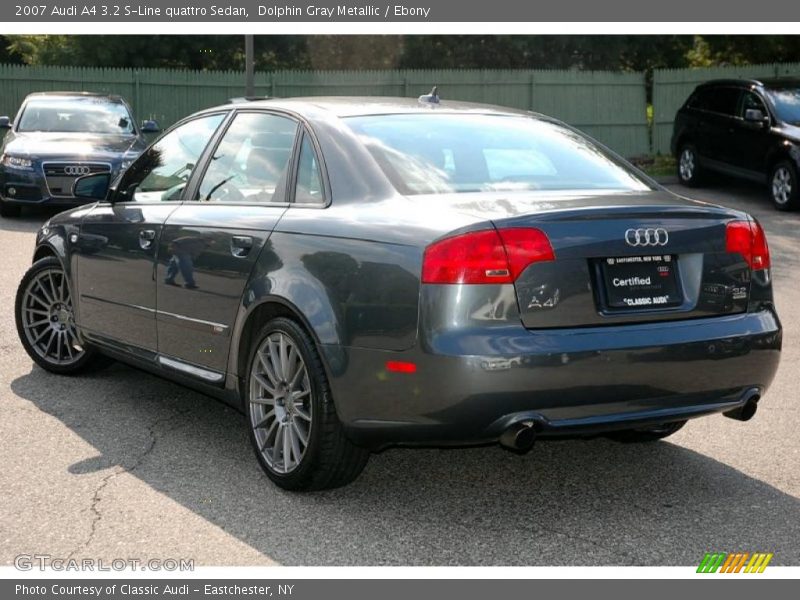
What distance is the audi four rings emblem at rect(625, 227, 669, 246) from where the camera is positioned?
15.3 ft

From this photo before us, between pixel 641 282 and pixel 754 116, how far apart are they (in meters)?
13.9

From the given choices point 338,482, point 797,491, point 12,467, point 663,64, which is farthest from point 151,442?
point 663,64

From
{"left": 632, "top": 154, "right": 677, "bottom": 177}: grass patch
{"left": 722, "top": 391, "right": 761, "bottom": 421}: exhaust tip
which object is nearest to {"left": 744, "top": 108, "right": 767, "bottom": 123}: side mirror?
{"left": 632, "top": 154, "right": 677, "bottom": 177}: grass patch

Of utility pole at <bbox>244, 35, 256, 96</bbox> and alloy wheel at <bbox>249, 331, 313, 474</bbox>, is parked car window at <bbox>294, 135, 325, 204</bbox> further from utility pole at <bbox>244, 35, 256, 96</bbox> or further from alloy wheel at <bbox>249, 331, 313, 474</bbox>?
utility pole at <bbox>244, 35, 256, 96</bbox>

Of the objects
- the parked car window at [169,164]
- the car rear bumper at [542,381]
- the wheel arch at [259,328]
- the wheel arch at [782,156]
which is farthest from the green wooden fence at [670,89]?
the car rear bumper at [542,381]

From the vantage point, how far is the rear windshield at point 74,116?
1662 cm

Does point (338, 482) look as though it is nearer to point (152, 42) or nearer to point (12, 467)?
point (12, 467)

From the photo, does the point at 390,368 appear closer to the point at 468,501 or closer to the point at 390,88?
the point at 468,501

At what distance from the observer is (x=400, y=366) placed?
4.54 metres

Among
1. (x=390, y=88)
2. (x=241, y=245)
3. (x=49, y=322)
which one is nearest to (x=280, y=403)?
(x=241, y=245)

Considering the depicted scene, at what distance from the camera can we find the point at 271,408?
5336 millimetres

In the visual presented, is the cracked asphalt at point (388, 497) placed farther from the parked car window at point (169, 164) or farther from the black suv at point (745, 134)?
the black suv at point (745, 134)

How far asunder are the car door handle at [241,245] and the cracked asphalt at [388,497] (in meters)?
0.98

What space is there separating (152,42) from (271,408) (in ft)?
87.8
